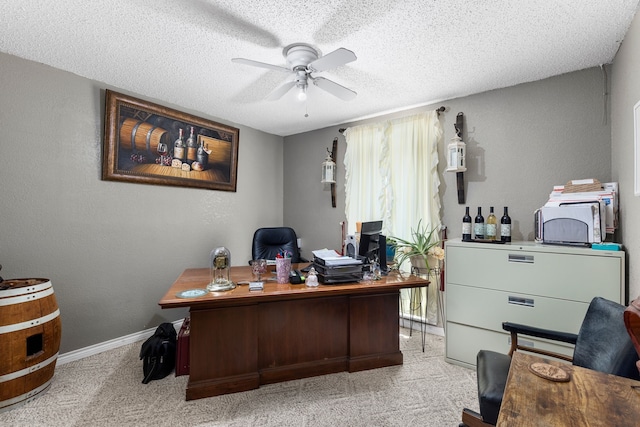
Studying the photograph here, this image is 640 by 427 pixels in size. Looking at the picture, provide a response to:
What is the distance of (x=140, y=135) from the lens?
299 cm

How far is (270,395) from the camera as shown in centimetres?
209

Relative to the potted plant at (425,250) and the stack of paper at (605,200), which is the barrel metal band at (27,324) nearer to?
the potted plant at (425,250)

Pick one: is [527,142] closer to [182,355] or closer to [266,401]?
[266,401]

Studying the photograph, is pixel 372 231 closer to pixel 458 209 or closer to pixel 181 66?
pixel 458 209

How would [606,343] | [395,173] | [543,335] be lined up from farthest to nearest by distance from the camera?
[395,173]
[543,335]
[606,343]

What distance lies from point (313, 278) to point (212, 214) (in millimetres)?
2112

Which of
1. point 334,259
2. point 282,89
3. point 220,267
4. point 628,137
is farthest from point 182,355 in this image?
point 628,137

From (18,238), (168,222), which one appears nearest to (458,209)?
(168,222)

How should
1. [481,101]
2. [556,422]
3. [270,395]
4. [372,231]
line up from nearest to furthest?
[556,422]
[270,395]
[372,231]
[481,101]

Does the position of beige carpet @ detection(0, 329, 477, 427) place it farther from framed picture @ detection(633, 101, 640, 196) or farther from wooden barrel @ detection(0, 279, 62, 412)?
framed picture @ detection(633, 101, 640, 196)

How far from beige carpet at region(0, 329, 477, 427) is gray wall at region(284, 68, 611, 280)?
159cm

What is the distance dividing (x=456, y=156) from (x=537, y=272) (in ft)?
4.17

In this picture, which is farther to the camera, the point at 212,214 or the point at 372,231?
the point at 212,214

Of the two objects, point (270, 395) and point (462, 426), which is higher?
point (462, 426)
